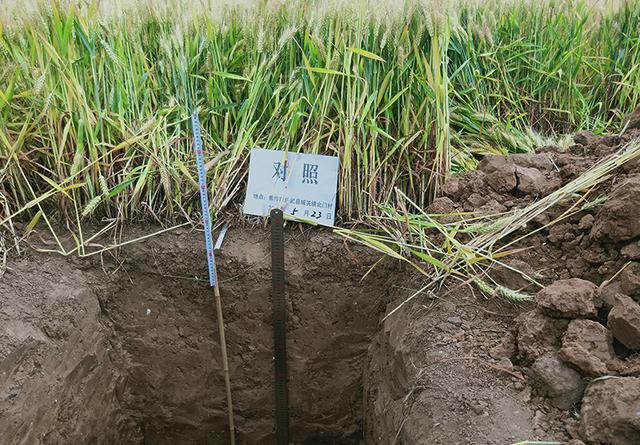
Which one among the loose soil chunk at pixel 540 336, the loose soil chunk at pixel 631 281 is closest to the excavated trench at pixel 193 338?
the loose soil chunk at pixel 540 336

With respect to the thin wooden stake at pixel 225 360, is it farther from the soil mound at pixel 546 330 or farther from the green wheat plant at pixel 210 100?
the soil mound at pixel 546 330

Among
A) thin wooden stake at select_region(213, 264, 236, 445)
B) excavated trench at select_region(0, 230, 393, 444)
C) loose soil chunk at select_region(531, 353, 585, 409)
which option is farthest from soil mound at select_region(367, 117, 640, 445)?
thin wooden stake at select_region(213, 264, 236, 445)

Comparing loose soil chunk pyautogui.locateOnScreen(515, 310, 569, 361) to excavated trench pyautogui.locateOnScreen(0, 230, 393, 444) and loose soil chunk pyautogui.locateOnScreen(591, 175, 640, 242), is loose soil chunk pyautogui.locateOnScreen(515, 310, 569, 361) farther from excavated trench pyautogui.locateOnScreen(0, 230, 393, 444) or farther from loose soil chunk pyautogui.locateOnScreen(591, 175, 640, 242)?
excavated trench pyautogui.locateOnScreen(0, 230, 393, 444)

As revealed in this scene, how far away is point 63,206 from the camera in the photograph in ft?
5.18

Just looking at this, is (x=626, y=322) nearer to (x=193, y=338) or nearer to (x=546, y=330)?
(x=546, y=330)

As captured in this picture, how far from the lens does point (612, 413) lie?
0.89 meters

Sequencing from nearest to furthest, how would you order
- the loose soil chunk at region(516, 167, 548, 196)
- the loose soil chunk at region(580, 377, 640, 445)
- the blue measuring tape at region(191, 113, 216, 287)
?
the loose soil chunk at region(580, 377, 640, 445) < the loose soil chunk at region(516, 167, 548, 196) < the blue measuring tape at region(191, 113, 216, 287)

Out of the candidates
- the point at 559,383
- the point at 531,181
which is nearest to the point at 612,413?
the point at 559,383

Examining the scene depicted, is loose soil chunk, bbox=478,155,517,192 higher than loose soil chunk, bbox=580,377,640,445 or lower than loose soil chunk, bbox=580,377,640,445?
higher

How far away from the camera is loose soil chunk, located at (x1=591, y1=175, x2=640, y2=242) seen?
1.10m

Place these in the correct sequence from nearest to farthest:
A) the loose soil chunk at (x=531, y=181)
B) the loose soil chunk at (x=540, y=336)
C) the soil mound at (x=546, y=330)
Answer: the soil mound at (x=546, y=330)
the loose soil chunk at (x=540, y=336)
the loose soil chunk at (x=531, y=181)

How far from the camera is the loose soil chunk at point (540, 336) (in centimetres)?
108

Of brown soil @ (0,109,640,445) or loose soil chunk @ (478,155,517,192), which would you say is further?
loose soil chunk @ (478,155,517,192)

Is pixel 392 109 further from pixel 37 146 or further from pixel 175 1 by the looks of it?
pixel 37 146
